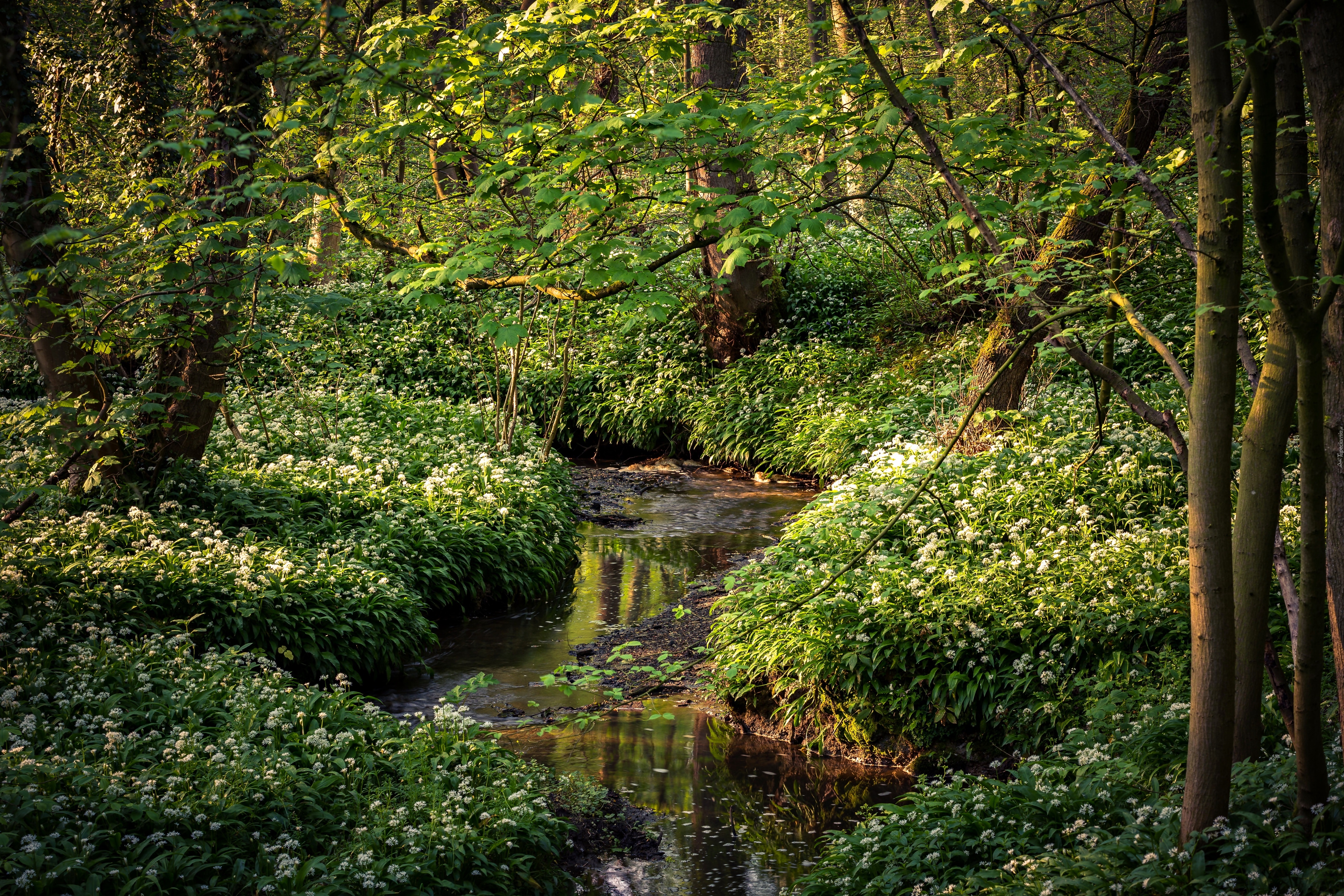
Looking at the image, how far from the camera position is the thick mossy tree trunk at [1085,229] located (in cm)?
459

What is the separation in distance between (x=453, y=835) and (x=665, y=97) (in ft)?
14.8

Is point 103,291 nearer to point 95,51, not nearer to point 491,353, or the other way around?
point 95,51

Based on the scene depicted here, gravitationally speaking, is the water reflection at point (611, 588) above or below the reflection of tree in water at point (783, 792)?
above

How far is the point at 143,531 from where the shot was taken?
6602mm

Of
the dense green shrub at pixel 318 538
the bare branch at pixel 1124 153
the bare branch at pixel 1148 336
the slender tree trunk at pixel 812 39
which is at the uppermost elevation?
the slender tree trunk at pixel 812 39

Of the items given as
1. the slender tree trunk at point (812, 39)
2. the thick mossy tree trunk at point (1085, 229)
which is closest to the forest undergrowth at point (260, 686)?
the thick mossy tree trunk at point (1085, 229)

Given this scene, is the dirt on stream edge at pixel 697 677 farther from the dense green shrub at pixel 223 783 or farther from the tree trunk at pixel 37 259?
the tree trunk at pixel 37 259

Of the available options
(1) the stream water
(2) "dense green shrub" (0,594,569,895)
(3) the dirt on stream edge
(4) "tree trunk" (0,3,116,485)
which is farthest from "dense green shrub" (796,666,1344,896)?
(4) "tree trunk" (0,3,116,485)

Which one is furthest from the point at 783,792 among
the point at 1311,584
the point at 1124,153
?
the point at 1124,153

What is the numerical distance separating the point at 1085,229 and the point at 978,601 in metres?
3.94

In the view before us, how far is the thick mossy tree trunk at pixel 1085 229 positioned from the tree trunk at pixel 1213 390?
2.70 feet

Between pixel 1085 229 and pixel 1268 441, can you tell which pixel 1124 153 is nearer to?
pixel 1268 441

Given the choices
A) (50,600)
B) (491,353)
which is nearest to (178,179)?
(50,600)

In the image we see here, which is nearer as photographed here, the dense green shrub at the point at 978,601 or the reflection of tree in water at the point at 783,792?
the reflection of tree in water at the point at 783,792
